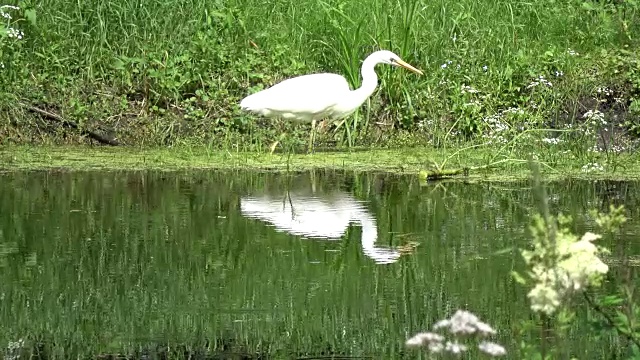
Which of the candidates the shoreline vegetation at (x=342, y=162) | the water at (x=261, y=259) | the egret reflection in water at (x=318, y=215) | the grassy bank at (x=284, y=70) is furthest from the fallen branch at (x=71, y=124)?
the egret reflection in water at (x=318, y=215)

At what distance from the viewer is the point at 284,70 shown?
11500 mm

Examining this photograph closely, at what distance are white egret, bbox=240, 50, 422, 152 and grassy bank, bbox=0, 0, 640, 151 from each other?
342 mm

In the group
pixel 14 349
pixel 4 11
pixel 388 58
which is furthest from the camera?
pixel 4 11

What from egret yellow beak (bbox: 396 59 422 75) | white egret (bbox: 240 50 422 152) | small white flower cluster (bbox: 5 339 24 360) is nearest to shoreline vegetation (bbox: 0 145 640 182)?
→ white egret (bbox: 240 50 422 152)

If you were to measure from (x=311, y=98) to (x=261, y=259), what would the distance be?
12.3 ft

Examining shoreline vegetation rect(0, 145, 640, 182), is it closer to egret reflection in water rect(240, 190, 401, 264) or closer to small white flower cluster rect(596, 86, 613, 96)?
egret reflection in water rect(240, 190, 401, 264)

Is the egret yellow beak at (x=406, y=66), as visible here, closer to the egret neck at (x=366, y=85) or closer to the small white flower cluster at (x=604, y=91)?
the egret neck at (x=366, y=85)

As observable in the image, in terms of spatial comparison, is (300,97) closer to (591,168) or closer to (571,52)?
(591,168)

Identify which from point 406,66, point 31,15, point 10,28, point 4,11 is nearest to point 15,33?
point 10,28

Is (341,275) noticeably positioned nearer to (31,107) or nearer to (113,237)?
(113,237)

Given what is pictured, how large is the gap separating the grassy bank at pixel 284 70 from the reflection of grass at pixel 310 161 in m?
0.38

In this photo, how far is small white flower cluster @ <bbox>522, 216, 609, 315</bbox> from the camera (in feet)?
11.3

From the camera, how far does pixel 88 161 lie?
32.6 feet

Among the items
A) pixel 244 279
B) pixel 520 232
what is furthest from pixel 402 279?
pixel 520 232
